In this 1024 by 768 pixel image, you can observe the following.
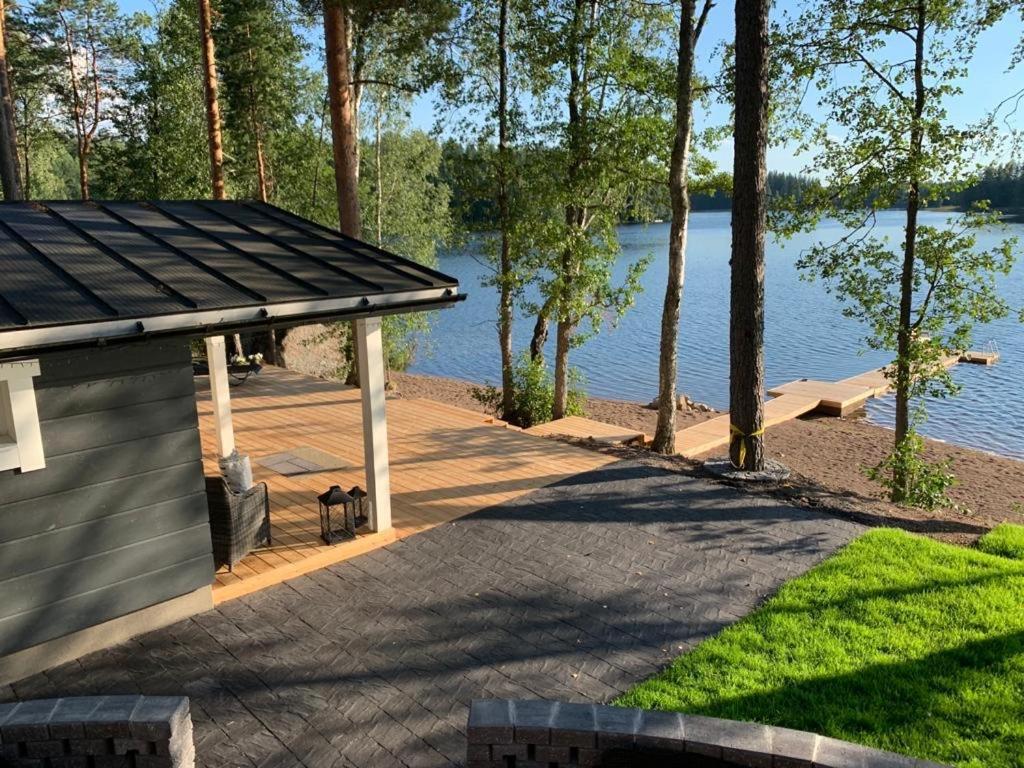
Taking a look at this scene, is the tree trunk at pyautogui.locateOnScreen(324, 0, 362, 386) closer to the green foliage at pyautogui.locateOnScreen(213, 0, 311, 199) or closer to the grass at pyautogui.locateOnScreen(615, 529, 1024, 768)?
the grass at pyautogui.locateOnScreen(615, 529, 1024, 768)

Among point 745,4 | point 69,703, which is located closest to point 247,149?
point 745,4

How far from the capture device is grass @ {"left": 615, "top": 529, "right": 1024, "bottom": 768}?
330cm

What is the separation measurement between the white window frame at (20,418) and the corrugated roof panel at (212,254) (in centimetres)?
120

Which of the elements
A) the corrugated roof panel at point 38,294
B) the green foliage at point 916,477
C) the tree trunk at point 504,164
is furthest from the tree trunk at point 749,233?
the corrugated roof panel at point 38,294

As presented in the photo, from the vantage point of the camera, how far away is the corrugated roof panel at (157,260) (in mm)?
3902

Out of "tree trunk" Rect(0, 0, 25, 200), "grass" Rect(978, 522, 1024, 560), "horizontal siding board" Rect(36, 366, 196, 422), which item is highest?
"tree trunk" Rect(0, 0, 25, 200)

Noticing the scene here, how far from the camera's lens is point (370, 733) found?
329cm

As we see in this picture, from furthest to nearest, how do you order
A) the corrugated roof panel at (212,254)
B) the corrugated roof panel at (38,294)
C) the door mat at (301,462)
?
1. the door mat at (301,462)
2. the corrugated roof panel at (212,254)
3. the corrugated roof panel at (38,294)

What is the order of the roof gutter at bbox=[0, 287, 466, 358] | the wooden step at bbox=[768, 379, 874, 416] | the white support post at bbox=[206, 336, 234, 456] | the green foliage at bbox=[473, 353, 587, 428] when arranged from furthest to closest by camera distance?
the wooden step at bbox=[768, 379, 874, 416]
the green foliage at bbox=[473, 353, 587, 428]
the white support post at bbox=[206, 336, 234, 456]
the roof gutter at bbox=[0, 287, 466, 358]

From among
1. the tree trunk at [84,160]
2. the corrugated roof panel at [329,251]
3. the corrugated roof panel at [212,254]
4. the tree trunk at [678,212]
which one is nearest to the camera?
the corrugated roof panel at [212,254]

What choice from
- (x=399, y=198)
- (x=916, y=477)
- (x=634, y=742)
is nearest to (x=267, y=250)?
(x=634, y=742)

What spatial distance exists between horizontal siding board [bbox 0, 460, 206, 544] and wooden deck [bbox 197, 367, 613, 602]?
85 cm

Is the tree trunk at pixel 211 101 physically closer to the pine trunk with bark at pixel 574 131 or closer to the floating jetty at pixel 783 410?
the pine trunk with bark at pixel 574 131

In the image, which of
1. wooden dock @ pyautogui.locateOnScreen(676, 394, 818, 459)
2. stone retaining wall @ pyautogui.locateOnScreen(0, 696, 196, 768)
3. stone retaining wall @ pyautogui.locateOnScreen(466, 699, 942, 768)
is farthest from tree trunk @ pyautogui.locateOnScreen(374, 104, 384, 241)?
stone retaining wall @ pyautogui.locateOnScreen(466, 699, 942, 768)
